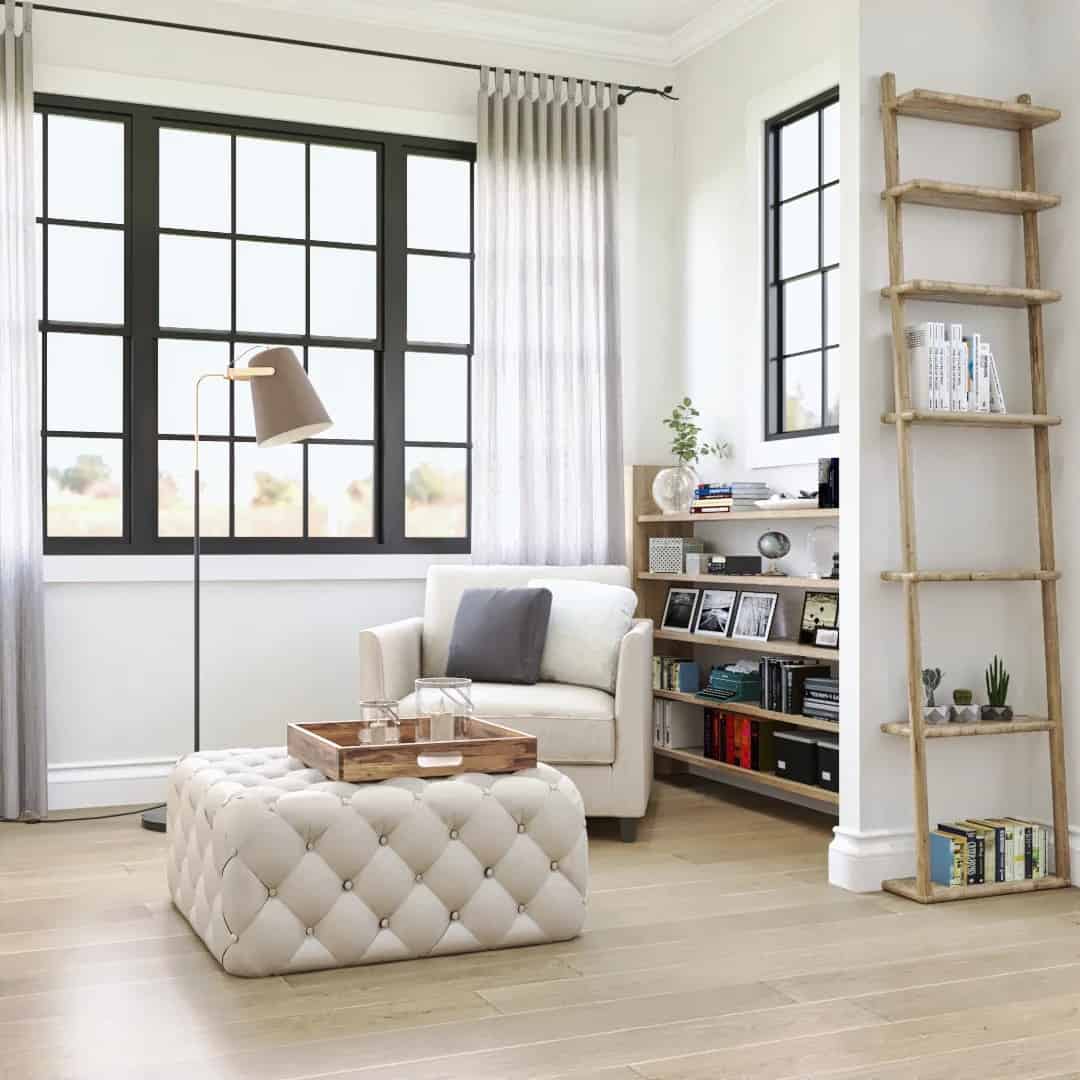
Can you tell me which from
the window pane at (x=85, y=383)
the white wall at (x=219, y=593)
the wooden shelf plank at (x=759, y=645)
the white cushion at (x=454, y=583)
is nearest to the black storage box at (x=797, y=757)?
the wooden shelf plank at (x=759, y=645)

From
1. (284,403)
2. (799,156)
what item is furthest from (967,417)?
(284,403)

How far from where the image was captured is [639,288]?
5.93 metres

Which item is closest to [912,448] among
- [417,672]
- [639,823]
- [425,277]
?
[639,823]

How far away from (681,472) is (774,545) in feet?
2.16

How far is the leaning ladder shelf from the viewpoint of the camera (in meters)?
3.76

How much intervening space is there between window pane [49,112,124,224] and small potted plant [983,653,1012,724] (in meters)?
3.54

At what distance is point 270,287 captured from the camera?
5.41 meters

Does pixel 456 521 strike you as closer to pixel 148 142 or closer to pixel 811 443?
pixel 811 443

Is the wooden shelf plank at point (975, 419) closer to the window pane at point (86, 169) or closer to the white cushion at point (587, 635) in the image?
the white cushion at point (587, 635)

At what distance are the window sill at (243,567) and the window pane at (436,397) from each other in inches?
20.9

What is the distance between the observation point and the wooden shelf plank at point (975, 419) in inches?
148

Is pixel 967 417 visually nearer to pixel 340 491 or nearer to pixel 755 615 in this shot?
pixel 755 615

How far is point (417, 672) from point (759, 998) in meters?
2.30

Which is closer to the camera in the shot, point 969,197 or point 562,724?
point 969,197
